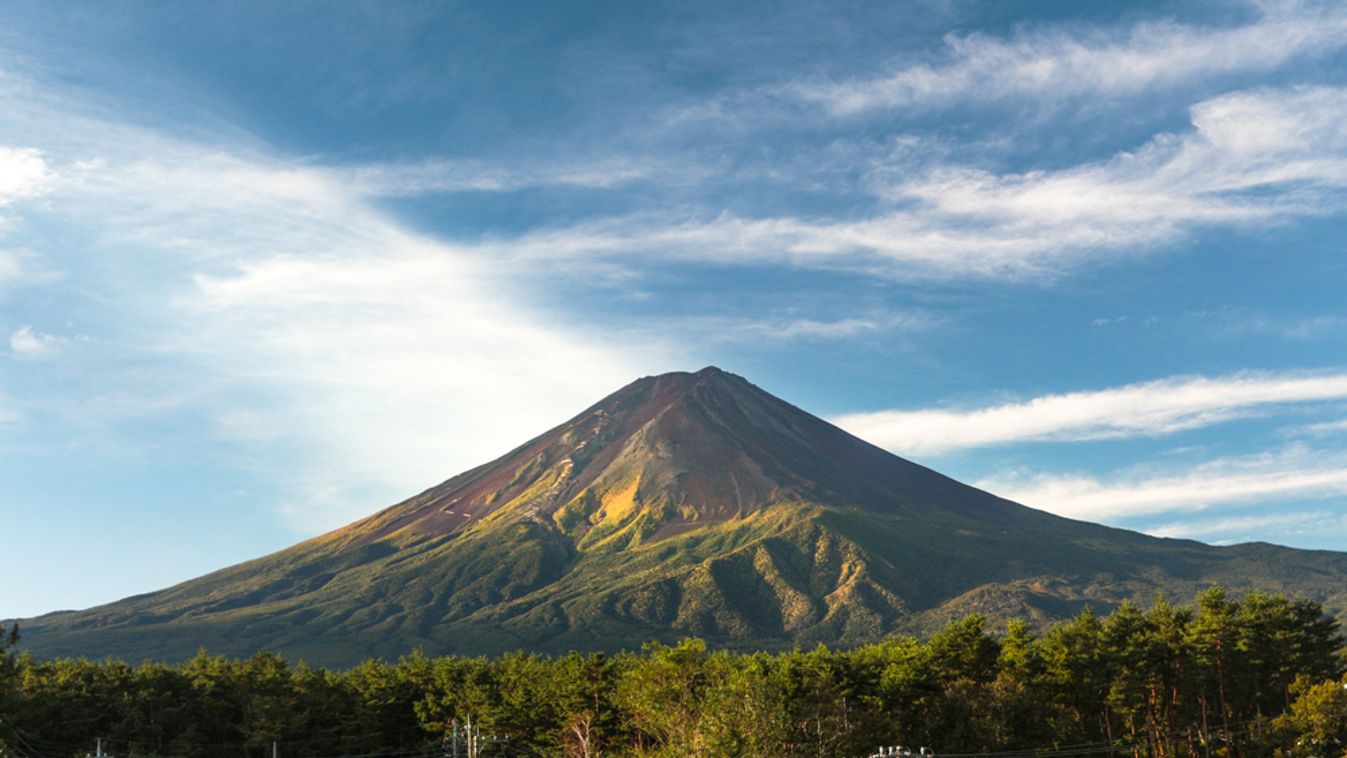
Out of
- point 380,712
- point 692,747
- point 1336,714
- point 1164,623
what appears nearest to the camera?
point 692,747

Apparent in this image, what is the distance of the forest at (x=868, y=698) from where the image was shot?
70.2 metres

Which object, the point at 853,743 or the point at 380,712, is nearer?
the point at 853,743

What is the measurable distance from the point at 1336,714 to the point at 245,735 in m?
72.5

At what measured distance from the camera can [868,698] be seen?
7494 cm

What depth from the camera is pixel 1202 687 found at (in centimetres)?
7850

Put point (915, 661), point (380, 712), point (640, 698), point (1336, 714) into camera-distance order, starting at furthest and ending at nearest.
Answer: point (380, 712)
point (915, 661)
point (640, 698)
point (1336, 714)

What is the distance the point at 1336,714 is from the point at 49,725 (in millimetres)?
81778

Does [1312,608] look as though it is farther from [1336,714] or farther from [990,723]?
[990,723]

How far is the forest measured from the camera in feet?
230

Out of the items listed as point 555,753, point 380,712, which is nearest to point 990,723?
point 555,753

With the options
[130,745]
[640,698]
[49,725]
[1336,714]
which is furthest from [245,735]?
[1336,714]

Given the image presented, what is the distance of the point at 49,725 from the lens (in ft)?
259

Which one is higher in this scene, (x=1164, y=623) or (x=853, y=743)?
(x=1164, y=623)

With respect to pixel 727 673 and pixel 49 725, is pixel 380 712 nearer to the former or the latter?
pixel 49 725
